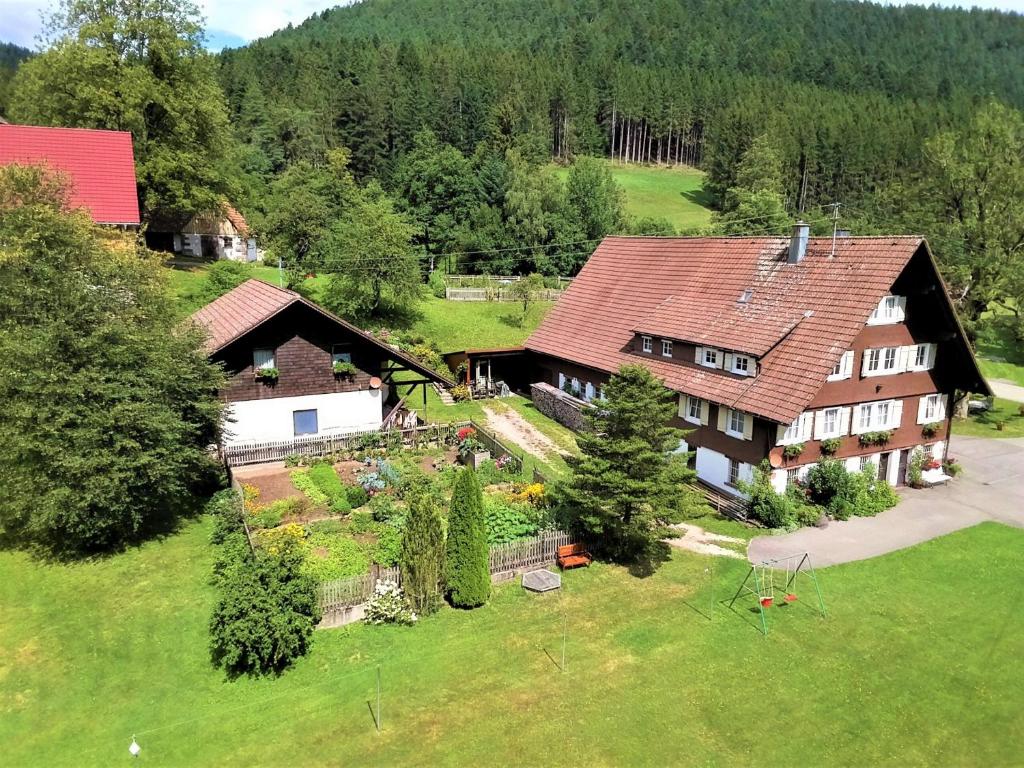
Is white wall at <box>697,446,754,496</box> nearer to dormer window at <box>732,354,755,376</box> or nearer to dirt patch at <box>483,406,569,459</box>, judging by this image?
dormer window at <box>732,354,755,376</box>

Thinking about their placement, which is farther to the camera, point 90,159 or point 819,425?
point 90,159

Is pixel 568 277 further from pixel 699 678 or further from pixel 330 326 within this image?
pixel 699 678

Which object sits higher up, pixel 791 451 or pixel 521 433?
pixel 791 451

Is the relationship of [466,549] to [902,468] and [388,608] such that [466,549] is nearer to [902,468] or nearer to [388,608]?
[388,608]

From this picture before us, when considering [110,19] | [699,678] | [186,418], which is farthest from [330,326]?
[110,19]

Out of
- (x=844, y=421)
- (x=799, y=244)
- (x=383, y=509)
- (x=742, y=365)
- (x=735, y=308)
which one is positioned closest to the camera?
(x=383, y=509)

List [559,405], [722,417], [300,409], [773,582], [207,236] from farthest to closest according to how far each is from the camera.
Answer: [207,236] → [559,405] → [300,409] → [722,417] → [773,582]

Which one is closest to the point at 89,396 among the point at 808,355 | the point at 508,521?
the point at 508,521
